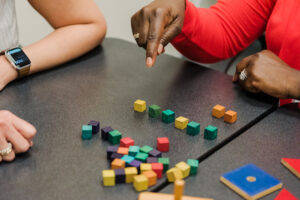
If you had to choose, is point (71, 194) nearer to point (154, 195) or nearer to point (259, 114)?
point (154, 195)

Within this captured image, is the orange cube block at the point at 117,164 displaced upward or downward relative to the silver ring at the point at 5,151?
downward

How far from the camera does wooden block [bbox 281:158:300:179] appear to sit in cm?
70

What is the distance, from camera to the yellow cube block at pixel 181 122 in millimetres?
822

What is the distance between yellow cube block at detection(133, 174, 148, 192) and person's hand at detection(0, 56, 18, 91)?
571mm

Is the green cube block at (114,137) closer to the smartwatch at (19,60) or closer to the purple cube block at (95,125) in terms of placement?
the purple cube block at (95,125)

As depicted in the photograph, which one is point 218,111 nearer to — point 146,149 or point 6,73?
point 146,149

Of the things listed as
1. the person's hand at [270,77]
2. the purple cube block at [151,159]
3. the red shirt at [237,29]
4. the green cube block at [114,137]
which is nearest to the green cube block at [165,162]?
the purple cube block at [151,159]

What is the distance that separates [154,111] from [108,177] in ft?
0.92

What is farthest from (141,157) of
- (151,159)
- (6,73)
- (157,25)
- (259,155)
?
(6,73)

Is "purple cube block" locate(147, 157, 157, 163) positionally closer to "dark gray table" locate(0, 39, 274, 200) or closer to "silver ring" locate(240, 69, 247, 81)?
"dark gray table" locate(0, 39, 274, 200)

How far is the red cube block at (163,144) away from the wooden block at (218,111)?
0.64ft

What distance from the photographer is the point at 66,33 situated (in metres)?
1.19

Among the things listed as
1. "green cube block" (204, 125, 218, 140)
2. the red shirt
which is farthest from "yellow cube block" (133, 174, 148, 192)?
the red shirt

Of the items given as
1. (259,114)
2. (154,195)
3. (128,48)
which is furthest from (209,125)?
(128,48)
